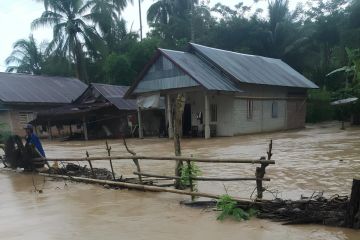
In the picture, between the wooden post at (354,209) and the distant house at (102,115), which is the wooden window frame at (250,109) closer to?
the distant house at (102,115)

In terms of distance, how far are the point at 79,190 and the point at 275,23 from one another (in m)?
31.1

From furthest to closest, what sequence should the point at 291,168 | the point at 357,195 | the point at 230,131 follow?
the point at 230,131, the point at 291,168, the point at 357,195

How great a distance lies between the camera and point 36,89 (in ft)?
94.0

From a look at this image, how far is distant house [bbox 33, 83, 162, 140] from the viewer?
22422 millimetres

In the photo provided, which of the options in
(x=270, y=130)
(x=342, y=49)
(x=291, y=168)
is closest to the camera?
(x=291, y=168)

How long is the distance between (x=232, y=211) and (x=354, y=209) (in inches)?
60.1

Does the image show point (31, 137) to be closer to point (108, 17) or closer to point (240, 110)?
point (240, 110)

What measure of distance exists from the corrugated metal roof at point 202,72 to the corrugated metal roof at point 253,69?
0.44 metres

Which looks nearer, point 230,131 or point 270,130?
point 230,131

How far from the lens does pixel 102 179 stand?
828 centimetres

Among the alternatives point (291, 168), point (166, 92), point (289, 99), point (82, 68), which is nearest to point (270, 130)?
point (289, 99)

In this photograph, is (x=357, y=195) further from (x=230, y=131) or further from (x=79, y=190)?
(x=230, y=131)

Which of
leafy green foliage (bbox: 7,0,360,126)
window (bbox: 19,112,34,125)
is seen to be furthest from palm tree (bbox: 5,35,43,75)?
window (bbox: 19,112,34,125)

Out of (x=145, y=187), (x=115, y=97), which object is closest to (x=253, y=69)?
(x=115, y=97)
